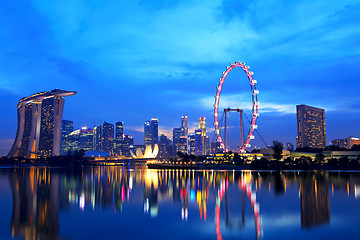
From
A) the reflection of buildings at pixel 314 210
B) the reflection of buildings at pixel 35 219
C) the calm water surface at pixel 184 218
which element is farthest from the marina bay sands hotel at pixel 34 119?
the reflection of buildings at pixel 314 210

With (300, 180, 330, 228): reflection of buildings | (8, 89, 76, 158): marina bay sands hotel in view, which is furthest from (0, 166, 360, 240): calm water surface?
(8, 89, 76, 158): marina bay sands hotel

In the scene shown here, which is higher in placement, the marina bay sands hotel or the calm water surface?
the marina bay sands hotel

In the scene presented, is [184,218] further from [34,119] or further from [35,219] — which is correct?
[34,119]

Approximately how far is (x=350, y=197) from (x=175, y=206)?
48.4 feet

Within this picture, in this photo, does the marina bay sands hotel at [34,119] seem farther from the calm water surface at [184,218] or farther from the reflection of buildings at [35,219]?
the reflection of buildings at [35,219]

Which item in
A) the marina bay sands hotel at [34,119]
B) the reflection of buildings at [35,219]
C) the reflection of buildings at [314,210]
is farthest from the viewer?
the marina bay sands hotel at [34,119]

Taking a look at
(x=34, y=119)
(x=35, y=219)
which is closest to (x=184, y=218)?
(x=35, y=219)

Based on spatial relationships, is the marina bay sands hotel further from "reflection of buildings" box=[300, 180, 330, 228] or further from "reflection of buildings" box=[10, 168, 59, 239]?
"reflection of buildings" box=[300, 180, 330, 228]

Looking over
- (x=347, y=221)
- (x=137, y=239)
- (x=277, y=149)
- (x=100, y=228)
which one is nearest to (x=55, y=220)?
(x=100, y=228)

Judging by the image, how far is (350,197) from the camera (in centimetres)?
2831

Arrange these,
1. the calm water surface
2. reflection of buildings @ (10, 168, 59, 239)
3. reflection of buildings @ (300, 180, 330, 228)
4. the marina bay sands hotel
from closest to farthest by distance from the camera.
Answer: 1. reflection of buildings @ (10, 168, 59, 239)
2. the calm water surface
3. reflection of buildings @ (300, 180, 330, 228)
4. the marina bay sands hotel

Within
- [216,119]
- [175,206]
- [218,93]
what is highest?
[218,93]

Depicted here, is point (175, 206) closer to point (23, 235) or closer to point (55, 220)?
point (55, 220)

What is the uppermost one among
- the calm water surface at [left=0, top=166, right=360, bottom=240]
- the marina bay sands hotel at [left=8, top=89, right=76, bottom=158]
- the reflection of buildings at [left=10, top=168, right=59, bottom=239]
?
the marina bay sands hotel at [left=8, top=89, right=76, bottom=158]
